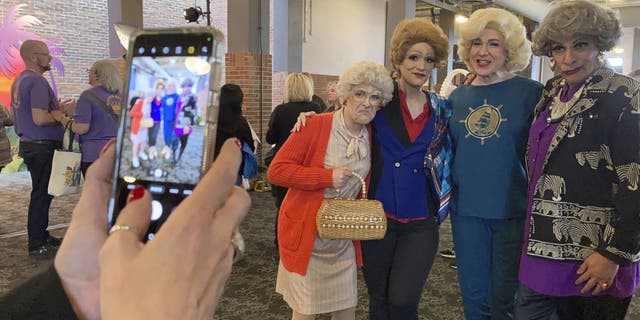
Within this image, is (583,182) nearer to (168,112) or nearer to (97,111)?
(168,112)

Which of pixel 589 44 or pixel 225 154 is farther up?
pixel 589 44

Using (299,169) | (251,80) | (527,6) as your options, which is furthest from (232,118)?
(527,6)

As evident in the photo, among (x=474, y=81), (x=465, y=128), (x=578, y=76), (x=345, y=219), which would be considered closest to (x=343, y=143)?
(x=345, y=219)

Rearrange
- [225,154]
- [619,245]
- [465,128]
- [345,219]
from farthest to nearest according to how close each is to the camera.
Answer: [465,128]
[345,219]
[619,245]
[225,154]

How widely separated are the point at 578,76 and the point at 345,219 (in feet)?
3.49

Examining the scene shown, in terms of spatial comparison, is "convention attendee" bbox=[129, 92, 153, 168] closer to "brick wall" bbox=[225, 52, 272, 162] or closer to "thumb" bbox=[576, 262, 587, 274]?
"thumb" bbox=[576, 262, 587, 274]

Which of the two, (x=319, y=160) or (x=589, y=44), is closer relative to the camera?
(x=589, y=44)

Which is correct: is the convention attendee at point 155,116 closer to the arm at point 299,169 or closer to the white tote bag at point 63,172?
the arm at point 299,169

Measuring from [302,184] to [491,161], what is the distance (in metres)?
0.86

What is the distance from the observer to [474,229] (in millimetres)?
2225

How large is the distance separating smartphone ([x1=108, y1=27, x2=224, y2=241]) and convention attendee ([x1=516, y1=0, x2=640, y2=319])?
57.5 inches

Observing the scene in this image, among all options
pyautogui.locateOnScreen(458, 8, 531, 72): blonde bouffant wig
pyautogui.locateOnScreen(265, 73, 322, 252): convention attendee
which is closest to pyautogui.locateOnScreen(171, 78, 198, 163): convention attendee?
pyautogui.locateOnScreen(458, 8, 531, 72): blonde bouffant wig

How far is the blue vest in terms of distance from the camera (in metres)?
2.21

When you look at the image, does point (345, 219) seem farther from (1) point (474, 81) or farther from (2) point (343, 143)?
(1) point (474, 81)
